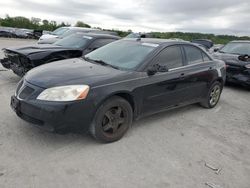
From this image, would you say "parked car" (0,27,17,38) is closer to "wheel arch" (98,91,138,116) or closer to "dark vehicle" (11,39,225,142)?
"dark vehicle" (11,39,225,142)

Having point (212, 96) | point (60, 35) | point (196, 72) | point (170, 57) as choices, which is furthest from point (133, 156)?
point (60, 35)

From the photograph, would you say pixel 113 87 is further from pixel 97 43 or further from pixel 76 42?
pixel 76 42

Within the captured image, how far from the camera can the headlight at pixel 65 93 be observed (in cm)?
350

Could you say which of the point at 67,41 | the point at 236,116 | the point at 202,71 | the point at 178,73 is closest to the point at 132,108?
the point at 178,73

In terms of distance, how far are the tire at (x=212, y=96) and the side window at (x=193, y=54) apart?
2.59 feet

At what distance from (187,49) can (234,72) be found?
382 cm

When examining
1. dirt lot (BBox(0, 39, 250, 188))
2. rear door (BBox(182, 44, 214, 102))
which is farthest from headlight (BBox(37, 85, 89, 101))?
rear door (BBox(182, 44, 214, 102))

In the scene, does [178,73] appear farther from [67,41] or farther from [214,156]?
[67,41]

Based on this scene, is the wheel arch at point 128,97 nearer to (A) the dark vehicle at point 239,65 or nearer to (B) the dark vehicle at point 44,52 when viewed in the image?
(B) the dark vehicle at point 44,52

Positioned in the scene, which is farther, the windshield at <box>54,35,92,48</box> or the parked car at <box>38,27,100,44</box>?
the parked car at <box>38,27,100,44</box>

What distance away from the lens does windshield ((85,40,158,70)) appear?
Answer: 452 centimetres

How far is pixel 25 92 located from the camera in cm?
378

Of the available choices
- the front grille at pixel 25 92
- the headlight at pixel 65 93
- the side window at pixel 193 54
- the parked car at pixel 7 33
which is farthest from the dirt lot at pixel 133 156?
the parked car at pixel 7 33

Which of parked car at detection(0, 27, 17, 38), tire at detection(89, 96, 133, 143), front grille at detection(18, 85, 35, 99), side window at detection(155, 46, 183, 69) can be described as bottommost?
parked car at detection(0, 27, 17, 38)
